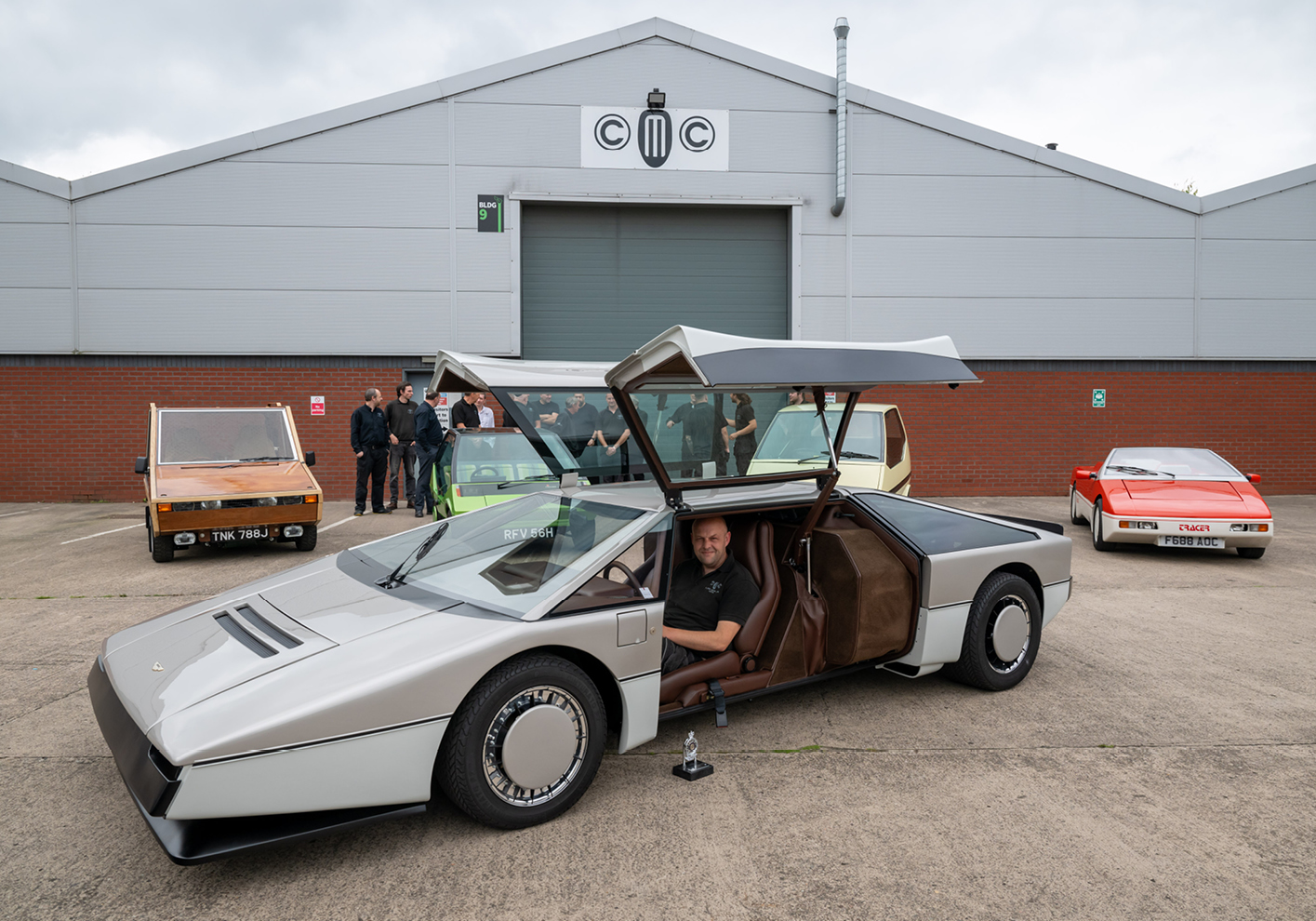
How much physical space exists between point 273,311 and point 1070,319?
1402 centimetres

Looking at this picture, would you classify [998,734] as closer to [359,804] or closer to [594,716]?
[594,716]

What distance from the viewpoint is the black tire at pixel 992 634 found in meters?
4.31

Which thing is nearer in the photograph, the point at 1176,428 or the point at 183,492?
the point at 183,492

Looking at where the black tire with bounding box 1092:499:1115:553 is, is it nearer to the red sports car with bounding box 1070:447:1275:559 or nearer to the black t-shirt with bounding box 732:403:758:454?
the red sports car with bounding box 1070:447:1275:559

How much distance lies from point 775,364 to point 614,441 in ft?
3.61

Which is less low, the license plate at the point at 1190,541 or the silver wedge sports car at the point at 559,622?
the silver wedge sports car at the point at 559,622

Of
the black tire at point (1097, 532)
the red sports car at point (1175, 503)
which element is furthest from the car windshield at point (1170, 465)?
the black tire at point (1097, 532)

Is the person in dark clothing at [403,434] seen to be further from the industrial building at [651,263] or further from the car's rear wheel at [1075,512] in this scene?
the car's rear wheel at [1075,512]

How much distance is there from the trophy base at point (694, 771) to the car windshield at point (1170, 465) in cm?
786

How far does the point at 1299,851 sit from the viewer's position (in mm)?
2822

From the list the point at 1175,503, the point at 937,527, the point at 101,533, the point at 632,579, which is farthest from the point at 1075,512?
the point at 101,533

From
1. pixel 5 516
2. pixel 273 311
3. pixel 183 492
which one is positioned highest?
pixel 273 311

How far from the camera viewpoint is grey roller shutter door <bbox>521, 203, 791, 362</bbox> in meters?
14.7

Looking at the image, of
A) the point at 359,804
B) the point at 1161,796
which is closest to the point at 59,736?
the point at 359,804
